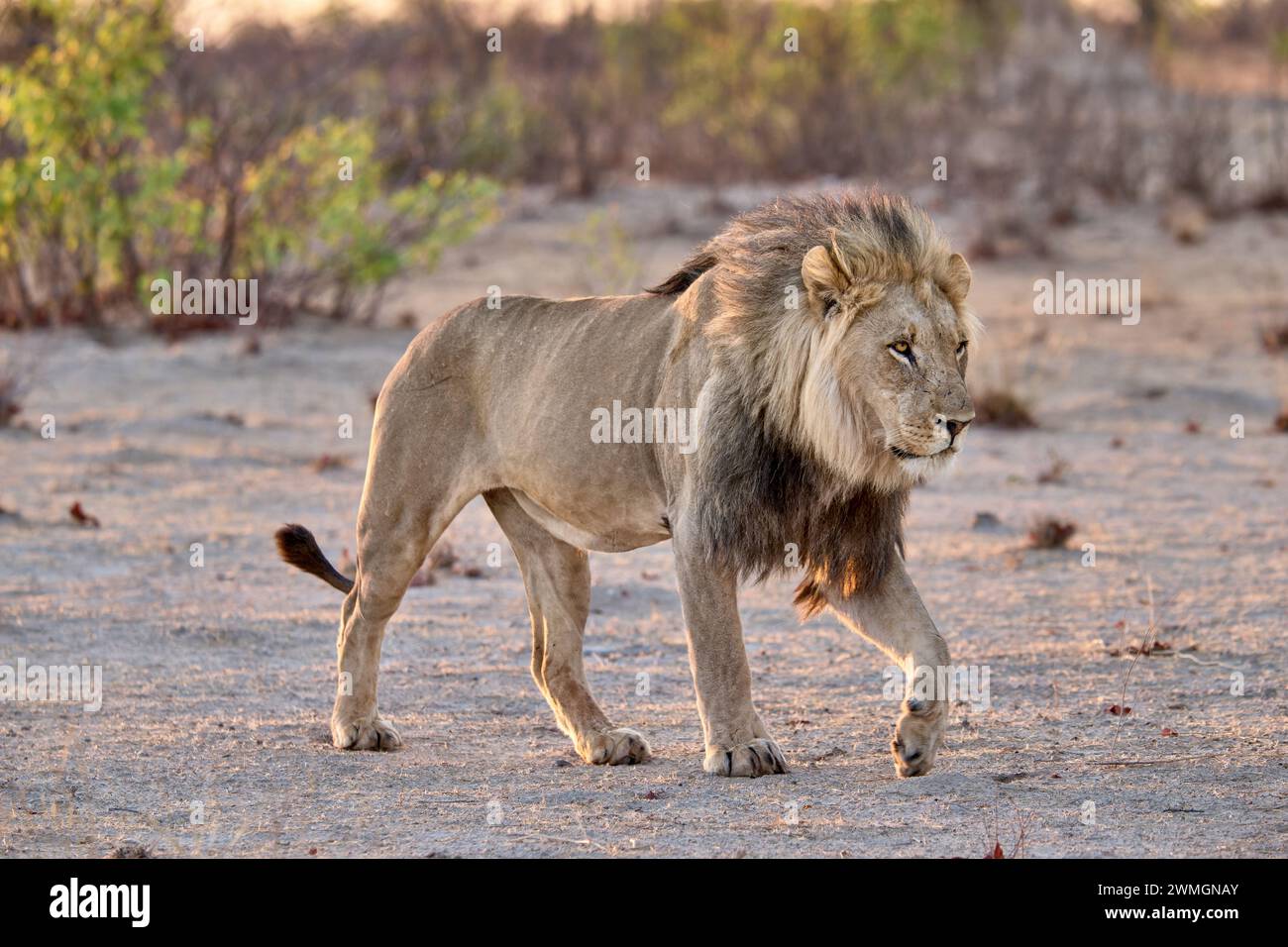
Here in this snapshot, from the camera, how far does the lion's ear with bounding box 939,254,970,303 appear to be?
5395 mm

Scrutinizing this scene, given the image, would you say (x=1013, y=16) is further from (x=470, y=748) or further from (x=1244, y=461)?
(x=470, y=748)

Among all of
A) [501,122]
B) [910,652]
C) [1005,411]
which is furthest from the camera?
[501,122]

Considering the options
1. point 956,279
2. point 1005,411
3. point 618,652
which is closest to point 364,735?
point 618,652

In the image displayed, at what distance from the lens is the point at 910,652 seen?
548 cm

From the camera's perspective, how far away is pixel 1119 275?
18625mm

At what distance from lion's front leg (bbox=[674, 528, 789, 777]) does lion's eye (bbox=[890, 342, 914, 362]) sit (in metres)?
0.83

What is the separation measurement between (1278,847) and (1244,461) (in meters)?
7.36

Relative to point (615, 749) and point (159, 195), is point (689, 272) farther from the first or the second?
point (159, 195)

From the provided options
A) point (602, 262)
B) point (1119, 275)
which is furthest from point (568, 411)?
point (1119, 275)

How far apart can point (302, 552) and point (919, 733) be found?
241 cm

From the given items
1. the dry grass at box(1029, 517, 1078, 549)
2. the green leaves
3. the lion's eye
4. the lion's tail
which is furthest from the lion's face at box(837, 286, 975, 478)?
the green leaves

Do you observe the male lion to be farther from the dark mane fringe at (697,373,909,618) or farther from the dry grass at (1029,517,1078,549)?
the dry grass at (1029,517,1078,549)

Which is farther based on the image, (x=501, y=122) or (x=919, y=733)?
(x=501, y=122)

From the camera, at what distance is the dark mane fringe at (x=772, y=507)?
5473mm
